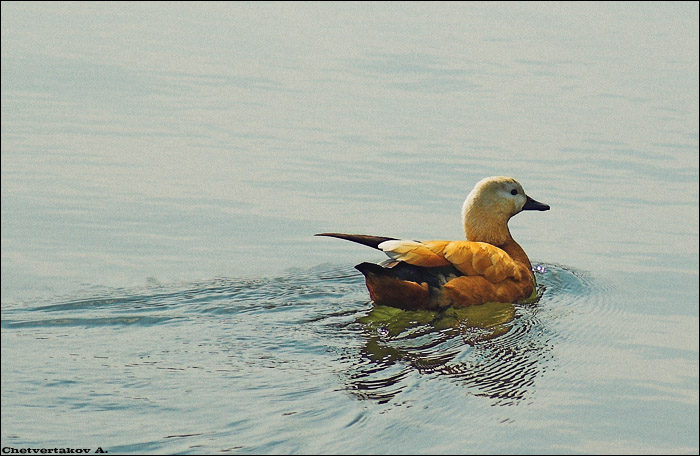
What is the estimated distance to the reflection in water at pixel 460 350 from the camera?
7.44 metres

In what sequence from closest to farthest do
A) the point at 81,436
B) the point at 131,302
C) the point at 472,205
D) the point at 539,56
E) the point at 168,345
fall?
the point at 81,436 < the point at 168,345 < the point at 131,302 < the point at 472,205 < the point at 539,56

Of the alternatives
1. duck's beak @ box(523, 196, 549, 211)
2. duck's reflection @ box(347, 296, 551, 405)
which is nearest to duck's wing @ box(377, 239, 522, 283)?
duck's reflection @ box(347, 296, 551, 405)

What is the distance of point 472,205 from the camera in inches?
414

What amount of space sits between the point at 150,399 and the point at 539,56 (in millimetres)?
16533

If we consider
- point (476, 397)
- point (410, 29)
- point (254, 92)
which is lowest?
point (476, 397)

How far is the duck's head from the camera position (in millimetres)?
10531

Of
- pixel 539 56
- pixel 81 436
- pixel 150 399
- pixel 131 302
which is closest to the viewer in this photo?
pixel 81 436

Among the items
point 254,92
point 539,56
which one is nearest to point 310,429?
point 254,92

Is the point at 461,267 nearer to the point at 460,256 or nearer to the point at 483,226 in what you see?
the point at 460,256

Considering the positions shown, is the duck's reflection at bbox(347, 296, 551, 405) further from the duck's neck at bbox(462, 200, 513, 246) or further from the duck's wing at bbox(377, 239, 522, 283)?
the duck's neck at bbox(462, 200, 513, 246)

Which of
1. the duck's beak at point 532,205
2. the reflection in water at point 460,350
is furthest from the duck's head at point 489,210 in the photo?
the reflection in water at point 460,350

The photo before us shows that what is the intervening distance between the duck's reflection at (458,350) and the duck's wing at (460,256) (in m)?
→ 0.29

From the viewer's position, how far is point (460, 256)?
9.52m

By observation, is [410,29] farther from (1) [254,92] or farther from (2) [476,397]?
(2) [476,397]
